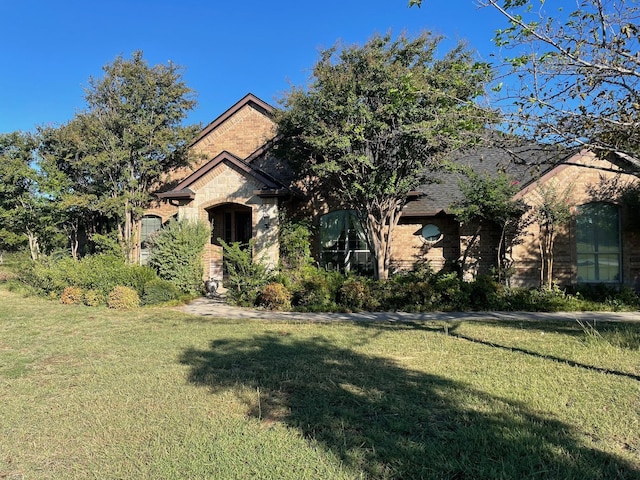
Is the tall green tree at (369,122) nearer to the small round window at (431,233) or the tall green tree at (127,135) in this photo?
the small round window at (431,233)

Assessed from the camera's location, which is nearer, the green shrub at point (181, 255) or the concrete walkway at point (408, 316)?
the concrete walkway at point (408, 316)

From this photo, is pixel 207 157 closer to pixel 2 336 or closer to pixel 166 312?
pixel 166 312

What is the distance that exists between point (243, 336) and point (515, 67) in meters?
6.07

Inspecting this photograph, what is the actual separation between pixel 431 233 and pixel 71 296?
1143 centimetres

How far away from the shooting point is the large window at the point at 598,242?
13477 millimetres

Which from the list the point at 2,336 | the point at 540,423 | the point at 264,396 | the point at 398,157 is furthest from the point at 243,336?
the point at 398,157

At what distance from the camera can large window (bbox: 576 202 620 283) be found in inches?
531

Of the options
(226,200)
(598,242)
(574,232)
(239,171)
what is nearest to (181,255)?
(226,200)

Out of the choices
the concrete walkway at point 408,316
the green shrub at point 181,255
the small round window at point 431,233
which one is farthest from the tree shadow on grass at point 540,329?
the green shrub at point 181,255

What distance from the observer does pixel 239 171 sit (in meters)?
15.0

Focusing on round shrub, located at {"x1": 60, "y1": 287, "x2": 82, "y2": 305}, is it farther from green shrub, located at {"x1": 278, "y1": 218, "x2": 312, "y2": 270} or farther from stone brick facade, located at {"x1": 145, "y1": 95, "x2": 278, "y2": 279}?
green shrub, located at {"x1": 278, "y1": 218, "x2": 312, "y2": 270}

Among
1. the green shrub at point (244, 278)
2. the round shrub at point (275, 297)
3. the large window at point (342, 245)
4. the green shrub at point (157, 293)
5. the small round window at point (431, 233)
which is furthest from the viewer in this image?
the large window at point (342, 245)

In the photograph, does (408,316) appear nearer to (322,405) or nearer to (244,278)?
(244,278)

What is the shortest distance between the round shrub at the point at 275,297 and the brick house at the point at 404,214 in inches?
104
